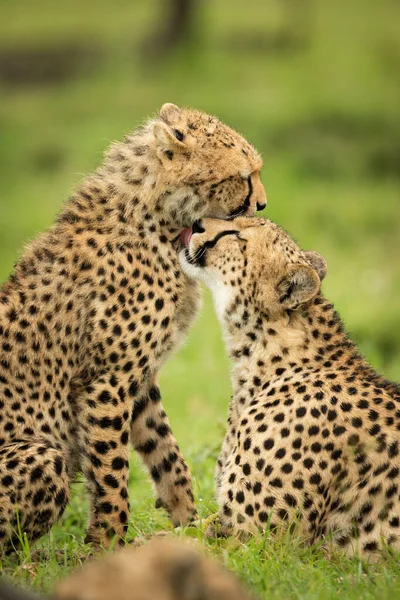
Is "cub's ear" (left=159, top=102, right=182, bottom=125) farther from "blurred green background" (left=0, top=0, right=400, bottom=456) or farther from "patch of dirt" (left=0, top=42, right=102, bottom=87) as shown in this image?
"patch of dirt" (left=0, top=42, right=102, bottom=87)

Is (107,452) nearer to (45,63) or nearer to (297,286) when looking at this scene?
(297,286)

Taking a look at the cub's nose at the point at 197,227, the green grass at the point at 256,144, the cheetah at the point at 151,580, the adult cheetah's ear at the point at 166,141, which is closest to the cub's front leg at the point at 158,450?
the green grass at the point at 256,144

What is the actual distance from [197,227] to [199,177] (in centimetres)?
20

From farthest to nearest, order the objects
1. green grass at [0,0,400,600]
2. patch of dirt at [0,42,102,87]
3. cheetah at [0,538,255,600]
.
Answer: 1. patch of dirt at [0,42,102,87]
2. green grass at [0,0,400,600]
3. cheetah at [0,538,255,600]

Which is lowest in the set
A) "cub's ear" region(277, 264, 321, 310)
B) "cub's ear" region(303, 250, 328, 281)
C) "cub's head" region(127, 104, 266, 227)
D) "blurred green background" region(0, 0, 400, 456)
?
"cub's ear" region(277, 264, 321, 310)

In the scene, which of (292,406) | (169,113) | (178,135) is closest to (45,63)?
(169,113)

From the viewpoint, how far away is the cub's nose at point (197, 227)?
14.7 feet

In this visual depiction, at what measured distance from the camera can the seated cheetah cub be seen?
3867 mm

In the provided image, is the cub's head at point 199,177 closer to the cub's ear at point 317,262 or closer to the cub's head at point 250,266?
the cub's head at point 250,266

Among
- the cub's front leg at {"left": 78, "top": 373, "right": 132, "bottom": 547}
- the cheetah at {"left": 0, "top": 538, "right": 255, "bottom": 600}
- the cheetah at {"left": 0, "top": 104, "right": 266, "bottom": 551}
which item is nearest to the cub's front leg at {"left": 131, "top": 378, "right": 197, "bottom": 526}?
the cheetah at {"left": 0, "top": 104, "right": 266, "bottom": 551}

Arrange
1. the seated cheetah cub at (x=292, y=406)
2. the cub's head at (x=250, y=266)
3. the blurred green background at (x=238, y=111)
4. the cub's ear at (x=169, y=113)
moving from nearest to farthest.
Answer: the seated cheetah cub at (x=292, y=406)
the cub's head at (x=250, y=266)
the cub's ear at (x=169, y=113)
the blurred green background at (x=238, y=111)

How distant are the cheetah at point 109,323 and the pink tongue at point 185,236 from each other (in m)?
0.02

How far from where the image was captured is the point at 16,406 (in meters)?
4.19

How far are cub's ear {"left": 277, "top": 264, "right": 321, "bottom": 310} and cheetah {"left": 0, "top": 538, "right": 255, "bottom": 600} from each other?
1.83 m
